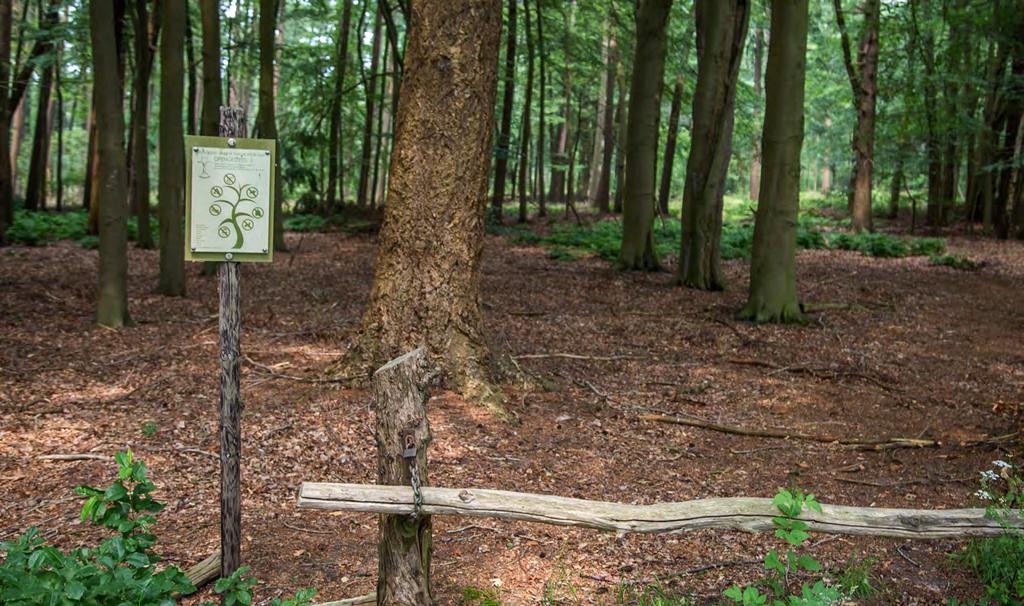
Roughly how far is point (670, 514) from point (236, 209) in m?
2.42

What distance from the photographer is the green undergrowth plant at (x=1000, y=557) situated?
373cm

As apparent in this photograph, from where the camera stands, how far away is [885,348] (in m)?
9.52

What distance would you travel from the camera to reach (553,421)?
6648 millimetres

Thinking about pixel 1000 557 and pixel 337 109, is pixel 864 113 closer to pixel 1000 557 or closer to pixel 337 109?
pixel 337 109

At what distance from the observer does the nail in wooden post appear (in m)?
3.80

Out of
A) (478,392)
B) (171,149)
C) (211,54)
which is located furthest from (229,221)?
(211,54)

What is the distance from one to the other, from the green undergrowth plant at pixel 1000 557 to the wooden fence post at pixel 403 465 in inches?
101

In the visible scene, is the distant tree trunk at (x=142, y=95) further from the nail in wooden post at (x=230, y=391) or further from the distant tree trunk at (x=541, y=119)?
the nail in wooden post at (x=230, y=391)

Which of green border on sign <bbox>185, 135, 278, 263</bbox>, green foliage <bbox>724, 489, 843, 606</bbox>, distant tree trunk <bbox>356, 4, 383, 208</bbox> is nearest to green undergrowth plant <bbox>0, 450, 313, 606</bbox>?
green border on sign <bbox>185, 135, 278, 263</bbox>

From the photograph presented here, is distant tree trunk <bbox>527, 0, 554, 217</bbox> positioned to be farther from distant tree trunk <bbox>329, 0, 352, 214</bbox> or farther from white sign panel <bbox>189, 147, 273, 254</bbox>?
white sign panel <bbox>189, 147, 273, 254</bbox>

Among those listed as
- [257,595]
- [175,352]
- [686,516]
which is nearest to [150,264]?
[175,352]

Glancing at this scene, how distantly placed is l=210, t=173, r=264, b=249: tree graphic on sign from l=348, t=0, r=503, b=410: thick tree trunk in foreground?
2890 mm

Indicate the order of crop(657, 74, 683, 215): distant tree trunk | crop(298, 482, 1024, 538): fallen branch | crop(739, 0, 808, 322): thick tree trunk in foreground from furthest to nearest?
crop(657, 74, 683, 215): distant tree trunk < crop(739, 0, 808, 322): thick tree trunk in foreground < crop(298, 482, 1024, 538): fallen branch

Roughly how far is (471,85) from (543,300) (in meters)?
5.64
